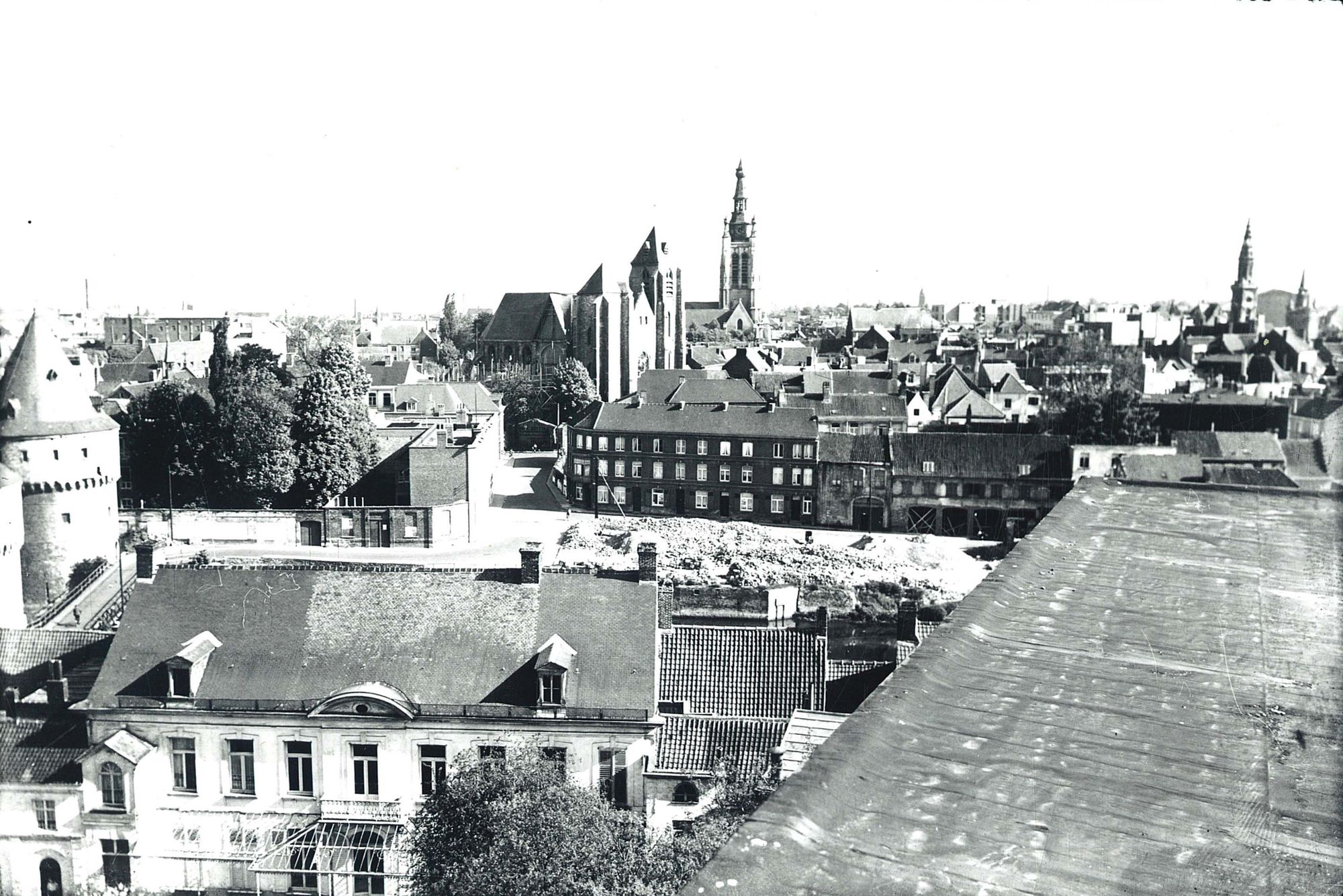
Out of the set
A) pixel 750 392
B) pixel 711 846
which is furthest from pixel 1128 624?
pixel 750 392

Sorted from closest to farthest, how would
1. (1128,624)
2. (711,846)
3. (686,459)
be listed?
(1128,624) < (711,846) < (686,459)

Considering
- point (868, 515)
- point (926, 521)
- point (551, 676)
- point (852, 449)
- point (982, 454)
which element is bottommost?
point (926, 521)

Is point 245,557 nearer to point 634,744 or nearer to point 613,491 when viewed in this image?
point 613,491

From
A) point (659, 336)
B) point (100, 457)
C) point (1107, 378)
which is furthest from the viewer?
point (659, 336)

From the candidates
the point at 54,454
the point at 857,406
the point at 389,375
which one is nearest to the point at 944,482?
the point at 857,406

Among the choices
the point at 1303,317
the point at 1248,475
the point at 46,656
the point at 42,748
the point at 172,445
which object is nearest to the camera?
the point at 42,748

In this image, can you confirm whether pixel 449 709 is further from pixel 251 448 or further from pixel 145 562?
pixel 251 448

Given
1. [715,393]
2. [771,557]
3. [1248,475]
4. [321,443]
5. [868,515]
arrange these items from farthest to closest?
[715,393], [868,515], [771,557], [1248,475], [321,443]

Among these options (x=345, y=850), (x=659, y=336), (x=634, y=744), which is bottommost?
(x=345, y=850)
